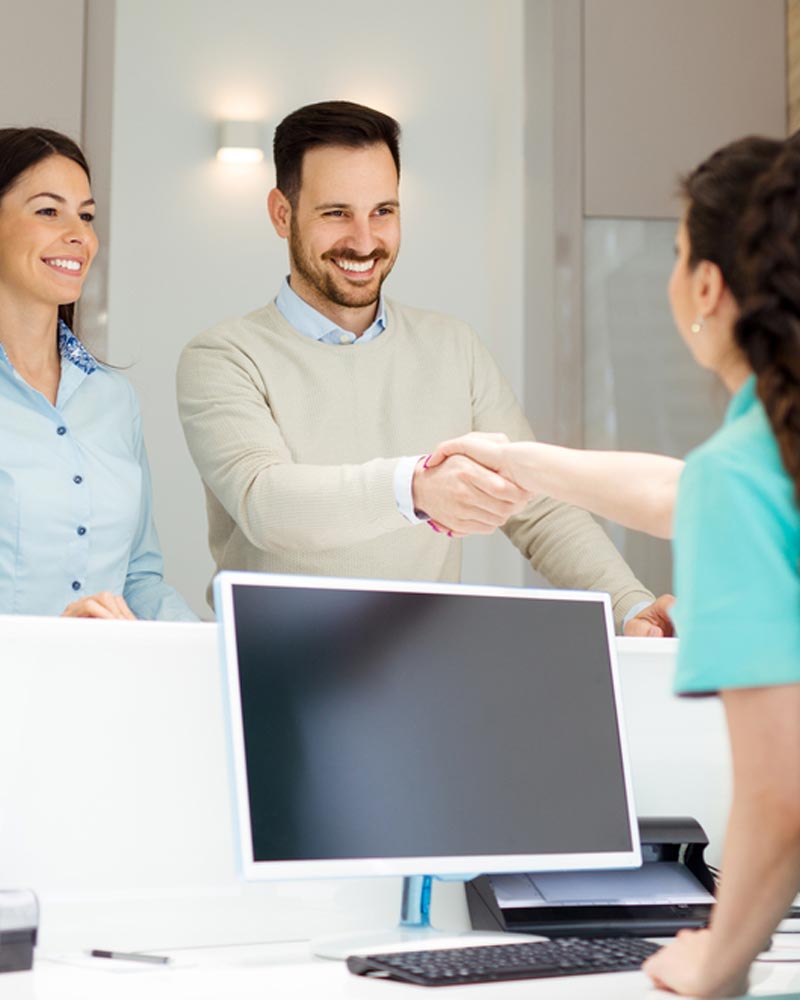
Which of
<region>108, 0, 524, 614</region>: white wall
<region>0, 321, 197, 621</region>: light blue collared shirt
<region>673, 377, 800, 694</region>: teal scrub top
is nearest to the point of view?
<region>673, 377, 800, 694</region>: teal scrub top

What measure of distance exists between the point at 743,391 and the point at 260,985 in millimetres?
765

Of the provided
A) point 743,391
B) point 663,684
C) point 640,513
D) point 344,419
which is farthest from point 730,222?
point 344,419

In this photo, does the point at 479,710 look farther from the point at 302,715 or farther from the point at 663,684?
the point at 663,684

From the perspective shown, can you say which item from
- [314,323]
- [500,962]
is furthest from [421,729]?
[314,323]

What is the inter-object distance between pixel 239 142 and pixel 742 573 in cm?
390

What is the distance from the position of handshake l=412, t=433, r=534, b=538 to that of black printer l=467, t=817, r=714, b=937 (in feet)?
1.62

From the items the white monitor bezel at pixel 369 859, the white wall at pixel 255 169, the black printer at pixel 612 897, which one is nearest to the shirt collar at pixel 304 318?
the white monitor bezel at pixel 369 859

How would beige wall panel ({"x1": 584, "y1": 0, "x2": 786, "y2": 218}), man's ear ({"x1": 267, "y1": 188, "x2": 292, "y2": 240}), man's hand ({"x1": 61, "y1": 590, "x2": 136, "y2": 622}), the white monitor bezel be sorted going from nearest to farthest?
the white monitor bezel < man's hand ({"x1": 61, "y1": 590, "x2": 136, "y2": 622}) < man's ear ({"x1": 267, "y1": 188, "x2": 292, "y2": 240}) < beige wall panel ({"x1": 584, "y1": 0, "x2": 786, "y2": 218})

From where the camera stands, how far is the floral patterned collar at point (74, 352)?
2707 millimetres

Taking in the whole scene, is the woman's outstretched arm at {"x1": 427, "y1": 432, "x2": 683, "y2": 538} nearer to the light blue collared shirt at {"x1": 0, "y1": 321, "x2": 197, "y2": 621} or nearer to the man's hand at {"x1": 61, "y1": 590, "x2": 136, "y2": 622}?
the man's hand at {"x1": 61, "y1": 590, "x2": 136, "y2": 622}

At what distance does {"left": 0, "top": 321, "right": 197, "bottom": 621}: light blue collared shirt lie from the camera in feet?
8.05

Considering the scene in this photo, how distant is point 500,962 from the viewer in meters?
1.47

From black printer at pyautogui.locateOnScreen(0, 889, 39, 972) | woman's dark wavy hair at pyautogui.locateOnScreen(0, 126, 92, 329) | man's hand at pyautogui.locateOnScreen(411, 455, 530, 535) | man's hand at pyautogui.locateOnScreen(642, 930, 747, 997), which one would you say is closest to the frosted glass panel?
woman's dark wavy hair at pyautogui.locateOnScreen(0, 126, 92, 329)

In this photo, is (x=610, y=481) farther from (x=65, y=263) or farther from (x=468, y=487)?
(x=65, y=263)
